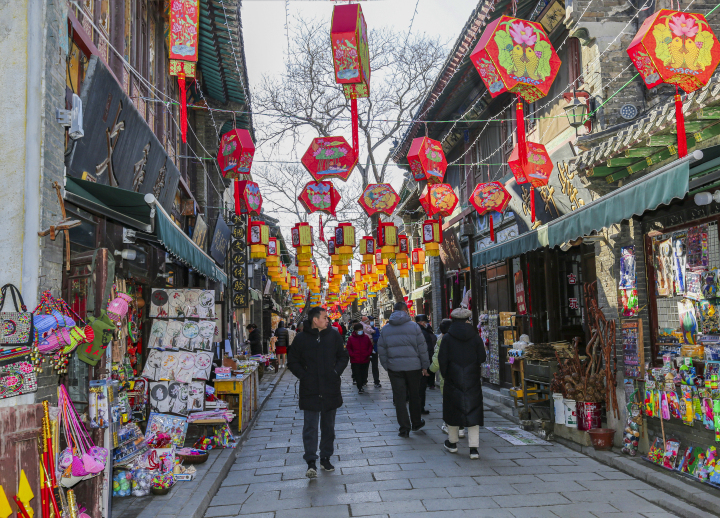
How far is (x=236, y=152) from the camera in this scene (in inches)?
436

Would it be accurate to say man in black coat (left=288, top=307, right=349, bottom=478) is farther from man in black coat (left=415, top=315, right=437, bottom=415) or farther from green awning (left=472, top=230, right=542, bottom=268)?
man in black coat (left=415, top=315, right=437, bottom=415)

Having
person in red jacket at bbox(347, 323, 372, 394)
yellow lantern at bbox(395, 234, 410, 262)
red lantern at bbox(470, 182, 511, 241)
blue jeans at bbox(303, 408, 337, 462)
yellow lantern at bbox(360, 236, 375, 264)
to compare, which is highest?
red lantern at bbox(470, 182, 511, 241)

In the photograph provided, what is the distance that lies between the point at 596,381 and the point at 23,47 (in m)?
7.81

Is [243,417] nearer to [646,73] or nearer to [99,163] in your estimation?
[99,163]

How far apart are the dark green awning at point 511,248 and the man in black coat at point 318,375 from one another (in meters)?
3.75

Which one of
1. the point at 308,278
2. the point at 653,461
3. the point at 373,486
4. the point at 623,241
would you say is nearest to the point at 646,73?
the point at 623,241

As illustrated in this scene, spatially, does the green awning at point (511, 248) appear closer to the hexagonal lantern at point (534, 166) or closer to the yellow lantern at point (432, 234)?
the hexagonal lantern at point (534, 166)

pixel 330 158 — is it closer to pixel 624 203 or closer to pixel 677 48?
pixel 624 203

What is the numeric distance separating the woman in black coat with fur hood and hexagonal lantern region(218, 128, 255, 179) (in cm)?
546

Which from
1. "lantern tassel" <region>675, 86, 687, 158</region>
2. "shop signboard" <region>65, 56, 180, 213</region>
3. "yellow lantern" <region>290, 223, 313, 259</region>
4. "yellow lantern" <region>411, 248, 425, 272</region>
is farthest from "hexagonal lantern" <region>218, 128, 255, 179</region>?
"yellow lantern" <region>411, 248, 425, 272</region>

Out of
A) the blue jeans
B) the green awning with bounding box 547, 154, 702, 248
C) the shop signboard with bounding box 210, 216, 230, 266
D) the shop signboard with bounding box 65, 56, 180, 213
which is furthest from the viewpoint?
the shop signboard with bounding box 210, 216, 230, 266

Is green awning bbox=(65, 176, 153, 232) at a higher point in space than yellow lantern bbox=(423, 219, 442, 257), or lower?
lower

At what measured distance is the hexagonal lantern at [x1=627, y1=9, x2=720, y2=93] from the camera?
20.4 ft

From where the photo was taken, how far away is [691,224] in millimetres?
6836
